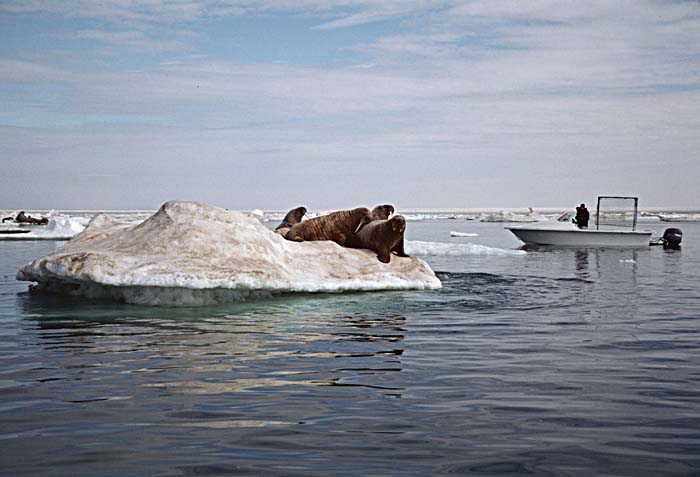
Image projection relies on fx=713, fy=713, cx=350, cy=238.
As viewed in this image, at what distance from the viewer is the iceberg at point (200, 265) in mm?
10070

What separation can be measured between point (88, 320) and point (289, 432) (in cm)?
570

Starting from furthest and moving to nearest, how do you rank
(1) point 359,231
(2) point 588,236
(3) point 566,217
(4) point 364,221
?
(3) point 566,217 < (2) point 588,236 < (4) point 364,221 < (1) point 359,231

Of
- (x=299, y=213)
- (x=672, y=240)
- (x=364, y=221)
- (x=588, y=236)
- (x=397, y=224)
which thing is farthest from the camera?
(x=588, y=236)

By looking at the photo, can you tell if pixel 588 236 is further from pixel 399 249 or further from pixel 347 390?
pixel 347 390

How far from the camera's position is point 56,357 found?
6.62 metres

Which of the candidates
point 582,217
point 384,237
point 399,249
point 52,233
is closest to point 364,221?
point 399,249

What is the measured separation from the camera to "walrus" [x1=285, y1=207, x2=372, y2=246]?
564 inches

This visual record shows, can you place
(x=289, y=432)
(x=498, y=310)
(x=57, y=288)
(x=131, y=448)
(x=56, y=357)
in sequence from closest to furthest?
(x=131, y=448)
(x=289, y=432)
(x=56, y=357)
(x=498, y=310)
(x=57, y=288)

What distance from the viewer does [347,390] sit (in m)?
5.27

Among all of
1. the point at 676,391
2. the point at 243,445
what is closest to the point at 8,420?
the point at 243,445

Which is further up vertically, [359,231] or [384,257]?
[359,231]

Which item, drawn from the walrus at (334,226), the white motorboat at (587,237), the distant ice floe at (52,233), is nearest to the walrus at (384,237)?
the walrus at (334,226)

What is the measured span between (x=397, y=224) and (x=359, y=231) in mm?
1337

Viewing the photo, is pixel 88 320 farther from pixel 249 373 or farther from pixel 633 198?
pixel 633 198
